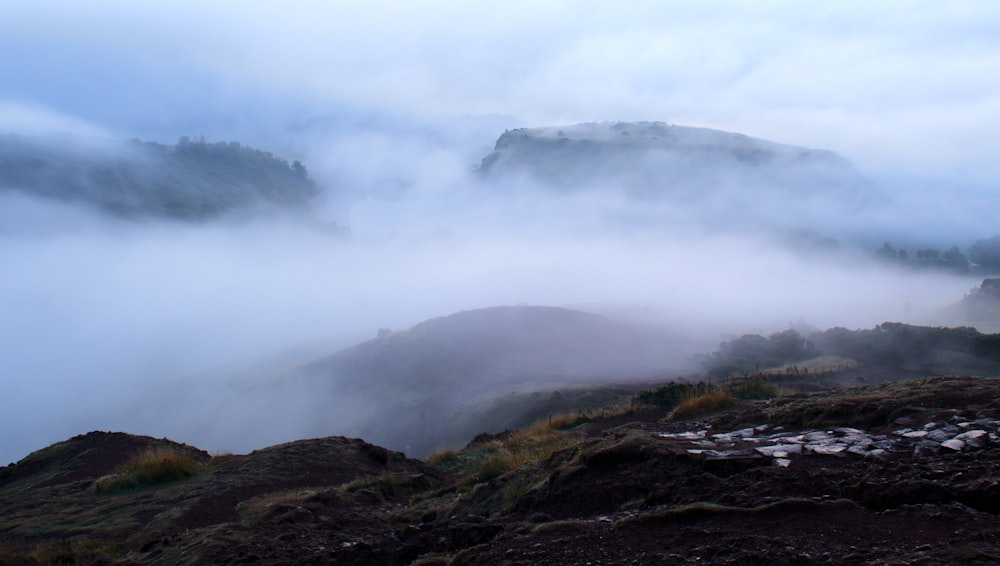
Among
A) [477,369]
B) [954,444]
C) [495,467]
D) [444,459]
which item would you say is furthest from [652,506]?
[477,369]

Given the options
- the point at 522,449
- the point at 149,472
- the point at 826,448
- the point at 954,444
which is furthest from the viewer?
the point at 522,449

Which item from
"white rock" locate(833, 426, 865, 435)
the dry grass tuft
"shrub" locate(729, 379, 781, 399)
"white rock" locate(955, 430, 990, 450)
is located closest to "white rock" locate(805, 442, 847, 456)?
"white rock" locate(833, 426, 865, 435)

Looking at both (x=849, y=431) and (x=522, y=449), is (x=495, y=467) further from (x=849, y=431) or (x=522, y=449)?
(x=849, y=431)

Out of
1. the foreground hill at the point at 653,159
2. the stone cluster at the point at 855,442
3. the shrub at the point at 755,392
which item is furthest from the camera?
the foreground hill at the point at 653,159

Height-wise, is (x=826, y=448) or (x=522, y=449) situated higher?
(x=826, y=448)

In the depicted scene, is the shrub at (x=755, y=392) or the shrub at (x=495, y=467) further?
the shrub at (x=755, y=392)

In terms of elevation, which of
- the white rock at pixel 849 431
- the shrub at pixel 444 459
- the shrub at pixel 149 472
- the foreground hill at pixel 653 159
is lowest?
the shrub at pixel 444 459

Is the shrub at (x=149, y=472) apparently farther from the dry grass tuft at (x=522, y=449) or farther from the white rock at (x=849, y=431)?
the white rock at (x=849, y=431)

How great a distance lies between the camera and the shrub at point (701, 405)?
1409 cm

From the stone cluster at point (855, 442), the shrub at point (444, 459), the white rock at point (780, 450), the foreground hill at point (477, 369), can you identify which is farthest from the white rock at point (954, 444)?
the foreground hill at point (477, 369)

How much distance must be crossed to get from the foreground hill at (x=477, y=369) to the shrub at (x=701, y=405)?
14.9 m

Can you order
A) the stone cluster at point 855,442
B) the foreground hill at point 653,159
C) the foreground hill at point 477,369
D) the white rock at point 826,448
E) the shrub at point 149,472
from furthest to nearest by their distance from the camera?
the foreground hill at point 653,159
the foreground hill at point 477,369
the shrub at point 149,472
the white rock at point 826,448
the stone cluster at point 855,442

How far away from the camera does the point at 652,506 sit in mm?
7422

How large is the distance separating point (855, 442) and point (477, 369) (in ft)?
118
